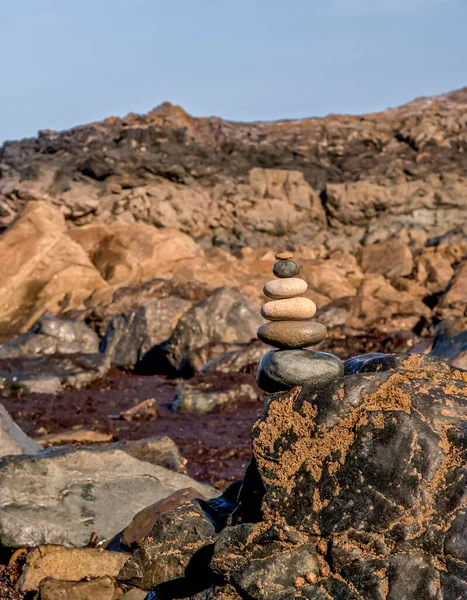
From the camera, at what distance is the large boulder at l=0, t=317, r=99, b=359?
72.5 feet

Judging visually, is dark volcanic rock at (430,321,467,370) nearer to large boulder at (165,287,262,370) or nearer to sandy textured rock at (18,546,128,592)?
large boulder at (165,287,262,370)

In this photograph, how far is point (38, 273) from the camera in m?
29.9

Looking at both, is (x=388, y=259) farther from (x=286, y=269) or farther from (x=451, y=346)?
(x=286, y=269)

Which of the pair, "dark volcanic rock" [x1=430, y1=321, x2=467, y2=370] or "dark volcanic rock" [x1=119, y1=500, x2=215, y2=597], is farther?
"dark volcanic rock" [x1=430, y1=321, x2=467, y2=370]

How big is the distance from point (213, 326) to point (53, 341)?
4.98 metres

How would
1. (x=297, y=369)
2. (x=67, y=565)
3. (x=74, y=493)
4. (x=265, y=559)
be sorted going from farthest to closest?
(x=74, y=493) → (x=67, y=565) → (x=297, y=369) → (x=265, y=559)

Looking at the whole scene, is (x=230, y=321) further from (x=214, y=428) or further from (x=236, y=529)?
(x=236, y=529)

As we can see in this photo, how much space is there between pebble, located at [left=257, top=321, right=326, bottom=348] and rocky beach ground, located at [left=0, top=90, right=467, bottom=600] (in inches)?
0.6

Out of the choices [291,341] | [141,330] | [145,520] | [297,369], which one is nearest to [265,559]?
[297,369]

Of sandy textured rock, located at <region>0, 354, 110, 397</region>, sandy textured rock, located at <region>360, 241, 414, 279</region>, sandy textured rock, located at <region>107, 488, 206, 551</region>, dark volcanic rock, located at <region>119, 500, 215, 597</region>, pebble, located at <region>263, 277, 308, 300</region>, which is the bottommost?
sandy textured rock, located at <region>0, 354, 110, 397</region>

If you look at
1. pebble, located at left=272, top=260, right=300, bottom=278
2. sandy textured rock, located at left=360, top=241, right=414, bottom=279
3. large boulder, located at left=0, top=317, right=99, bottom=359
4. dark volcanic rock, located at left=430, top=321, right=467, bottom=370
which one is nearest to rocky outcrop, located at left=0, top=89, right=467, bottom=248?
sandy textured rock, located at left=360, top=241, right=414, bottom=279

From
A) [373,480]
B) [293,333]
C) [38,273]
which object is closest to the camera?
[373,480]

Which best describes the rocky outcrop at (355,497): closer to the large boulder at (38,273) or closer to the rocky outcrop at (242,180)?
the large boulder at (38,273)

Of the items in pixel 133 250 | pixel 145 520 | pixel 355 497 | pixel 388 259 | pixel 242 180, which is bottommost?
pixel 388 259
